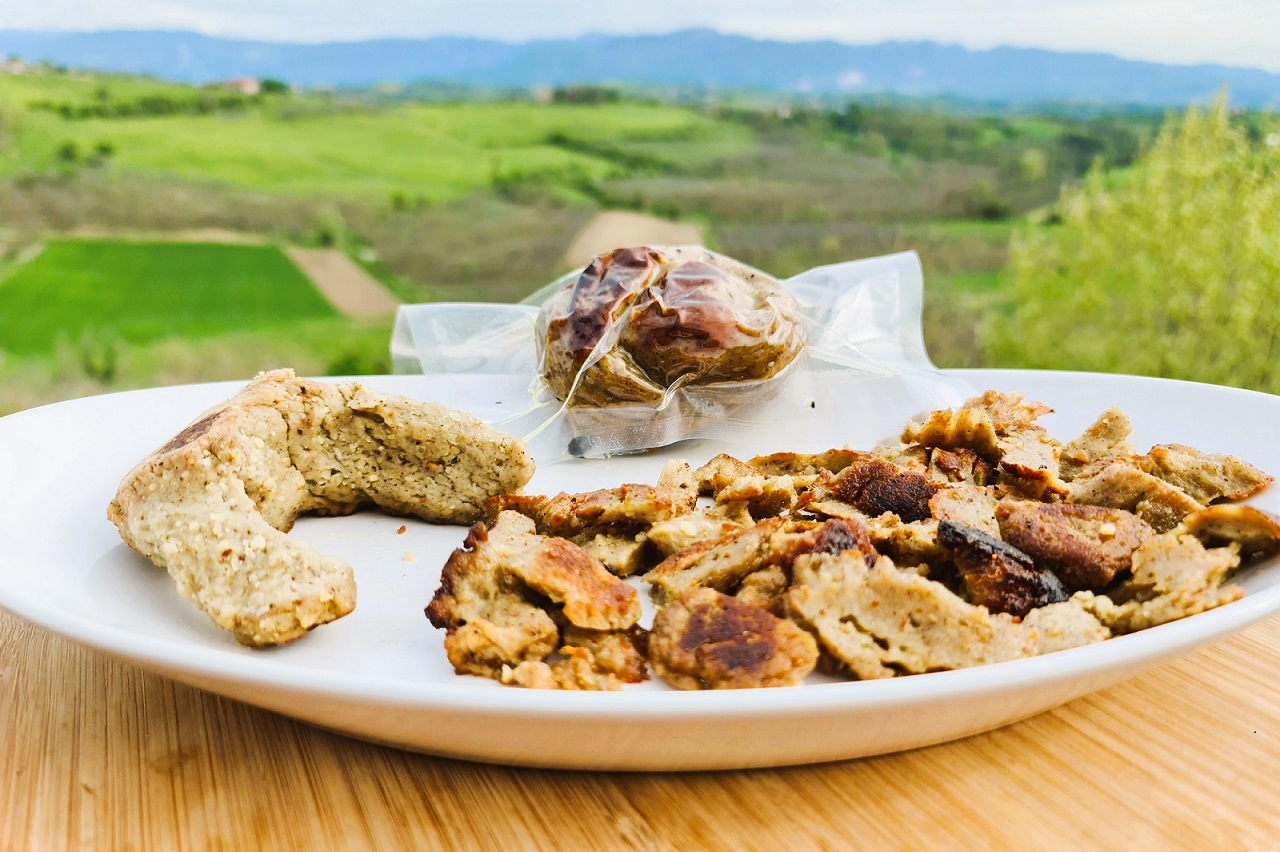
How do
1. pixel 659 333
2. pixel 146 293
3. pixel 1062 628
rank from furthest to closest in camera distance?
1. pixel 146 293
2. pixel 659 333
3. pixel 1062 628

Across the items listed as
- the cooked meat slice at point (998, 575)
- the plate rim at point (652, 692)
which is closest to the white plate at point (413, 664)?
the plate rim at point (652, 692)

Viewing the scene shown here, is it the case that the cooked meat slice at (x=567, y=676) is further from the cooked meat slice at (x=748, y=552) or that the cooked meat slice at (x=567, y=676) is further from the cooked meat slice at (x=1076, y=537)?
the cooked meat slice at (x=1076, y=537)

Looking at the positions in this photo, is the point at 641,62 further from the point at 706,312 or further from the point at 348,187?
the point at 706,312

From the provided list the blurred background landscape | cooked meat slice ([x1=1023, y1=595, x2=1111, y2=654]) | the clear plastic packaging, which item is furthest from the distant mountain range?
cooked meat slice ([x1=1023, y1=595, x2=1111, y2=654])

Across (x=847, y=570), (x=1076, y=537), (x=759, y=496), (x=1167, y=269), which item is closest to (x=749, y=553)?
(x=847, y=570)

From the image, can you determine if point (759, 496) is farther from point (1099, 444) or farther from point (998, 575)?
point (1099, 444)
